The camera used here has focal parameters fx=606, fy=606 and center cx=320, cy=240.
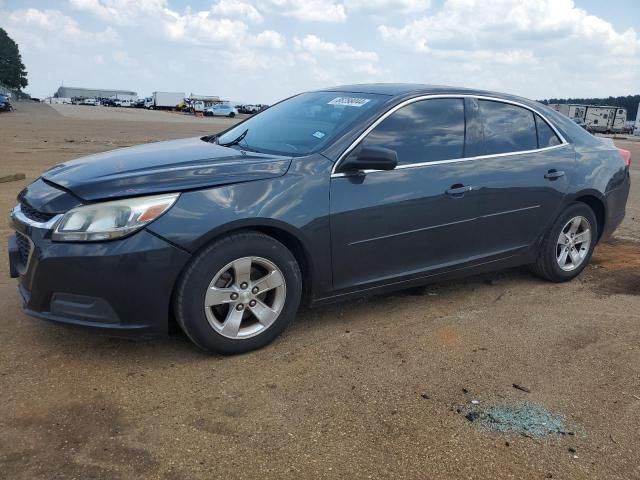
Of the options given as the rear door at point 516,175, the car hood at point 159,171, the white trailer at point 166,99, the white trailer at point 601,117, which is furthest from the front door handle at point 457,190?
the white trailer at point 166,99

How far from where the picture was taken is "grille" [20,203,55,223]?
3.30 meters

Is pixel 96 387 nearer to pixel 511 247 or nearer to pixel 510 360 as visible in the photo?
pixel 510 360

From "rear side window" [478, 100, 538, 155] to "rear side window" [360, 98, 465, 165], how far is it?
10.0 inches

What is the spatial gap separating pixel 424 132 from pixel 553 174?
4.28ft

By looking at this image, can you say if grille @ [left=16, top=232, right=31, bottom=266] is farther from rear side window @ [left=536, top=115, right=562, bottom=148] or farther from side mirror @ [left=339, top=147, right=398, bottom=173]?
rear side window @ [left=536, top=115, right=562, bottom=148]

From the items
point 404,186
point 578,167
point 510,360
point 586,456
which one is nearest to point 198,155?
point 404,186

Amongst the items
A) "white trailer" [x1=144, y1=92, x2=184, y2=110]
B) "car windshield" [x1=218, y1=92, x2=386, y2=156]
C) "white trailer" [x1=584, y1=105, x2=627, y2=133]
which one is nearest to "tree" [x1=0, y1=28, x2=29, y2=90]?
"white trailer" [x1=144, y1=92, x2=184, y2=110]

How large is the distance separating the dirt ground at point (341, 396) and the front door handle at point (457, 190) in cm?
88

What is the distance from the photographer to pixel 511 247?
4.79 m

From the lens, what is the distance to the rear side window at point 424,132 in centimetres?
411

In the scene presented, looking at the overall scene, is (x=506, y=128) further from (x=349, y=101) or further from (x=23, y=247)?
(x=23, y=247)

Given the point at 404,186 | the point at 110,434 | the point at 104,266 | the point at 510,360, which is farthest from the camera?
the point at 404,186

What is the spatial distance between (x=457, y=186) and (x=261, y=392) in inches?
81.1

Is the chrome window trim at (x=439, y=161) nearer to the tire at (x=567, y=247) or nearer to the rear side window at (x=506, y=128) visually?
the rear side window at (x=506, y=128)
